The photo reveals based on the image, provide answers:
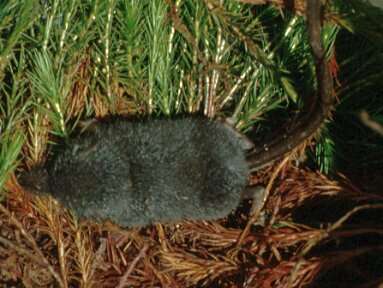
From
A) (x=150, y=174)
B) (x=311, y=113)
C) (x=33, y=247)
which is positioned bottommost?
(x=33, y=247)

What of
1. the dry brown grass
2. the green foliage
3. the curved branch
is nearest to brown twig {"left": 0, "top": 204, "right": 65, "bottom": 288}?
the dry brown grass

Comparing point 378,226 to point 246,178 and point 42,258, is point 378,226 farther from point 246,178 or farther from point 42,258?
point 42,258

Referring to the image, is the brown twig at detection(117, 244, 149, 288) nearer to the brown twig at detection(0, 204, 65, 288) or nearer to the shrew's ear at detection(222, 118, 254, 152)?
the brown twig at detection(0, 204, 65, 288)

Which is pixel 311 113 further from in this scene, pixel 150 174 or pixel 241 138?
pixel 150 174

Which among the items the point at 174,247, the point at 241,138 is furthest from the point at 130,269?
the point at 241,138

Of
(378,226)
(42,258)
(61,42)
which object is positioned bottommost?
(42,258)

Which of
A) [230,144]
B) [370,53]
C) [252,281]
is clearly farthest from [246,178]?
[370,53]
